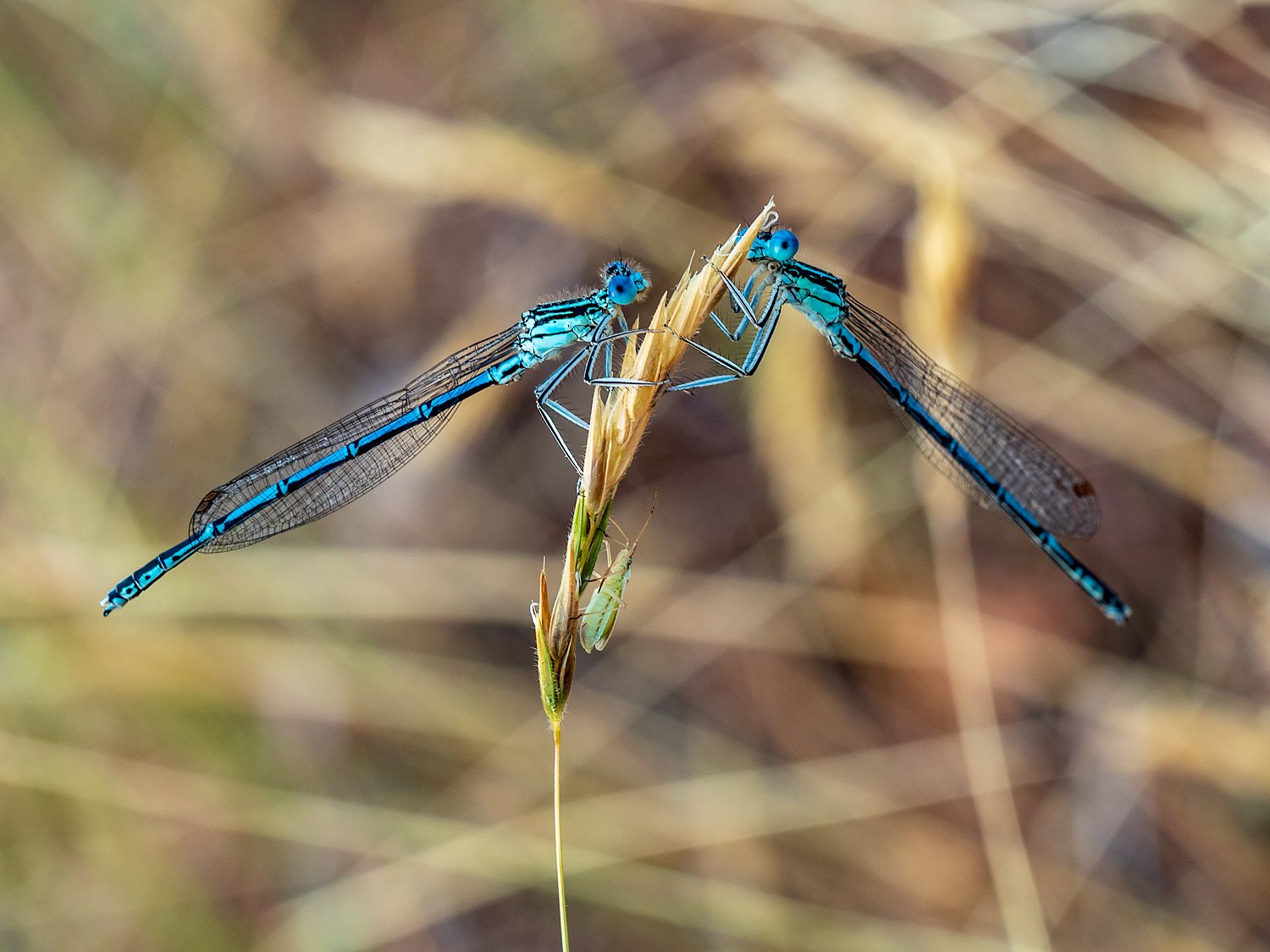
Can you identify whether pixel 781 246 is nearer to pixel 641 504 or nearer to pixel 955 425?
pixel 955 425

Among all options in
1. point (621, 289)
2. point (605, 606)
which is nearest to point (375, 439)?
point (621, 289)

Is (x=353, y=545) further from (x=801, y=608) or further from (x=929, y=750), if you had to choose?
(x=929, y=750)

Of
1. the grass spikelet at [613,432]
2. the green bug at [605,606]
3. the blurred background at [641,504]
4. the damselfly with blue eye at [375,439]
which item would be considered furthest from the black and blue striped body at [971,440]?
the green bug at [605,606]

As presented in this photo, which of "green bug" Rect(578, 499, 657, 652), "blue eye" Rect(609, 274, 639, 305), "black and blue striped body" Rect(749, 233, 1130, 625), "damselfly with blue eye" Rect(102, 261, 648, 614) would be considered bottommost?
"green bug" Rect(578, 499, 657, 652)

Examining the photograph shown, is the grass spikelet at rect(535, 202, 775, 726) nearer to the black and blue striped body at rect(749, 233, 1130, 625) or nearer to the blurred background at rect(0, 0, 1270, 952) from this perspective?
the black and blue striped body at rect(749, 233, 1130, 625)

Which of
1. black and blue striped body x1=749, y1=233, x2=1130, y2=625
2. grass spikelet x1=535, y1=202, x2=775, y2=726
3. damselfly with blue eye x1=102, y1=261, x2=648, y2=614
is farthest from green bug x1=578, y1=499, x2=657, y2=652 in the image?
black and blue striped body x1=749, y1=233, x2=1130, y2=625
